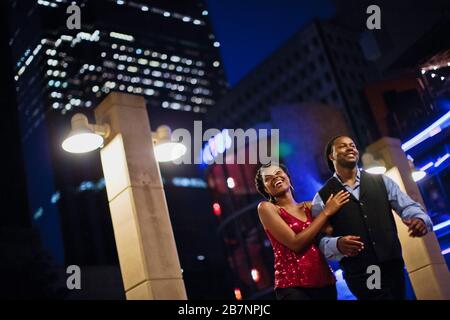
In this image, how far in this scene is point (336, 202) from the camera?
4180mm

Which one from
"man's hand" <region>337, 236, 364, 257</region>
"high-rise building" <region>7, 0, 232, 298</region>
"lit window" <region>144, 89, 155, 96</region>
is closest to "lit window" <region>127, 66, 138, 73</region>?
"high-rise building" <region>7, 0, 232, 298</region>

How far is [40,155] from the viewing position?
49438 millimetres

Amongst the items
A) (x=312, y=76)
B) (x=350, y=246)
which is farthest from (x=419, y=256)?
(x=312, y=76)

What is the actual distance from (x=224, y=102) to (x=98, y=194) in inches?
1237

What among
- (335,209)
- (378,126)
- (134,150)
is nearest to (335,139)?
(335,209)

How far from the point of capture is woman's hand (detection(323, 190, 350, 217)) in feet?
13.7

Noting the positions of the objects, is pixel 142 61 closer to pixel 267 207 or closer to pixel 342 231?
pixel 267 207

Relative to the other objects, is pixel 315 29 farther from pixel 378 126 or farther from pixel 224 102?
pixel 378 126

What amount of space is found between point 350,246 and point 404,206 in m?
0.65

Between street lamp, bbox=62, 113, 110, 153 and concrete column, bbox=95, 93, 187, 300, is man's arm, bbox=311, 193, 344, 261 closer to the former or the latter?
concrete column, bbox=95, 93, 187, 300

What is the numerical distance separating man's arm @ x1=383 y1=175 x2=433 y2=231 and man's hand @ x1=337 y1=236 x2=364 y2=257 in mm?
502

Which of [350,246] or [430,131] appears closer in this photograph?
[350,246]

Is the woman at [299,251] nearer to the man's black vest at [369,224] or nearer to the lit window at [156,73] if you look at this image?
the man's black vest at [369,224]

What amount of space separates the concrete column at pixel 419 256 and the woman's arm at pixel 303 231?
13.2ft
